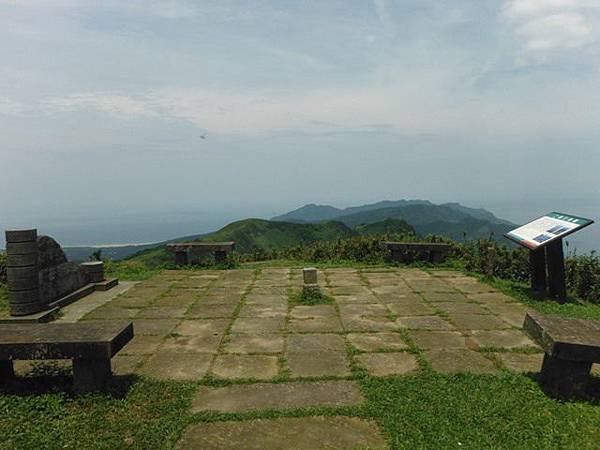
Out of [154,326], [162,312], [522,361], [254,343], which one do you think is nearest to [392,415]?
[522,361]

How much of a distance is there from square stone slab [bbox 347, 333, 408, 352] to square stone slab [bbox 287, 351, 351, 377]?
415mm

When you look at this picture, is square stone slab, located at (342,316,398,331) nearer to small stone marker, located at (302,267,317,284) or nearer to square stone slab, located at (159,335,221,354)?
small stone marker, located at (302,267,317,284)

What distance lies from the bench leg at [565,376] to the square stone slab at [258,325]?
3419mm

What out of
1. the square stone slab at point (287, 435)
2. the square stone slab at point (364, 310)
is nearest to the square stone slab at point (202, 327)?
the square stone slab at point (364, 310)

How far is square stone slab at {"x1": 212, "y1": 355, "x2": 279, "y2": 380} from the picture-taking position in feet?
15.2

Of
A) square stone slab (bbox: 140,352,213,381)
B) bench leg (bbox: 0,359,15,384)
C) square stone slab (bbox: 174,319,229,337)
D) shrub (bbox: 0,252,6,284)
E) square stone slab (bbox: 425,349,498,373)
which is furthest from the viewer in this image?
shrub (bbox: 0,252,6,284)

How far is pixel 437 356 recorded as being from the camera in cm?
512

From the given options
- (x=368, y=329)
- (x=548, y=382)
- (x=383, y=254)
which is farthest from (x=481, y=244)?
(x=548, y=382)

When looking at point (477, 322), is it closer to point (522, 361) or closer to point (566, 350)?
point (522, 361)

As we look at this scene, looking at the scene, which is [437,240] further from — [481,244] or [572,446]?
[572,446]

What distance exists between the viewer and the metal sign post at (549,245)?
24.0 feet

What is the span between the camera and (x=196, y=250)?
11.4 meters

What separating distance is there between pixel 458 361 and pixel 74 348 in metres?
4.21

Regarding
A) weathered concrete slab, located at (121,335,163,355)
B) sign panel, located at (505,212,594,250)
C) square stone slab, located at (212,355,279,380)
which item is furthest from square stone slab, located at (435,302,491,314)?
weathered concrete slab, located at (121,335,163,355)
